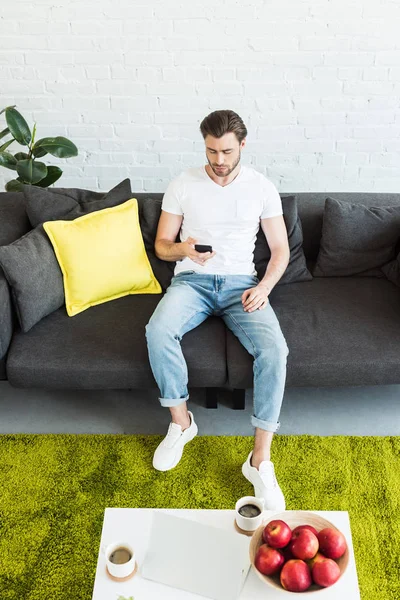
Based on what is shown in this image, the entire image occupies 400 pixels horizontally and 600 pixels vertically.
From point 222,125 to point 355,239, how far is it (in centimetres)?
81

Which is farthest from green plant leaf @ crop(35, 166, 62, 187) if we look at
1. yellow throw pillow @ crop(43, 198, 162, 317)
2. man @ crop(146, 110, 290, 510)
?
man @ crop(146, 110, 290, 510)

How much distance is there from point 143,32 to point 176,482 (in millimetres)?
2257

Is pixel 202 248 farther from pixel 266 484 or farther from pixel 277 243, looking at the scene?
pixel 266 484

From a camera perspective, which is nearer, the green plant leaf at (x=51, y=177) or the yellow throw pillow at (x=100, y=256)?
the yellow throw pillow at (x=100, y=256)

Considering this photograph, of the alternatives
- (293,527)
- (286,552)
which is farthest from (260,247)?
(286,552)

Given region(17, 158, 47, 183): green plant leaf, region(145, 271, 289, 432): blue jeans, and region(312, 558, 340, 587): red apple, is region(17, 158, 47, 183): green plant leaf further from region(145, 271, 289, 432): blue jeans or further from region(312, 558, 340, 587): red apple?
region(312, 558, 340, 587): red apple

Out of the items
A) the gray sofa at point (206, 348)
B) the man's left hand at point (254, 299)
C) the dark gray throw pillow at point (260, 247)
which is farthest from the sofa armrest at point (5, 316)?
the man's left hand at point (254, 299)

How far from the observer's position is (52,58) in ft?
11.1

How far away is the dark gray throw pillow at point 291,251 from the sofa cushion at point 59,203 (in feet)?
2.06

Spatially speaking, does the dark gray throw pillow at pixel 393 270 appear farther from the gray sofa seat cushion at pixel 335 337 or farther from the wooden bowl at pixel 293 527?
the wooden bowl at pixel 293 527

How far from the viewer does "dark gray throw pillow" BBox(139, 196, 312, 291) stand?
283 centimetres

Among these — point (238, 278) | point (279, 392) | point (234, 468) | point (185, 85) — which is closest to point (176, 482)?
point (234, 468)

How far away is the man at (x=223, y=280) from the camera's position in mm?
2307

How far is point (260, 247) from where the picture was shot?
9.24ft
